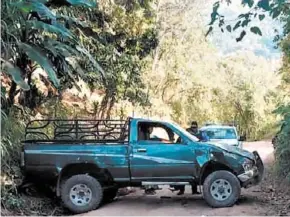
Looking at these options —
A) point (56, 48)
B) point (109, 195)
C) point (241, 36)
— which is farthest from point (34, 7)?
→ point (109, 195)

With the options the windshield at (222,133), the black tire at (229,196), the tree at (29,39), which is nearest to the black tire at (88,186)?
the tree at (29,39)

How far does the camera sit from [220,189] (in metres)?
9.70

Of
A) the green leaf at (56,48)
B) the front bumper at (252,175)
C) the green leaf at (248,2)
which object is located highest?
the green leaf at (56,48)

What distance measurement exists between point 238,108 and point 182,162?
3558 centimetres

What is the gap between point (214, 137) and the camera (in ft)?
64.4

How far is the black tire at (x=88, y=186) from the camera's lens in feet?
31.7

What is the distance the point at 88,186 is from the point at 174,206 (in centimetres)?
179

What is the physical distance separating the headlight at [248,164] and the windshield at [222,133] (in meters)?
9.59

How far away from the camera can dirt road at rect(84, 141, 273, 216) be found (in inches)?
368

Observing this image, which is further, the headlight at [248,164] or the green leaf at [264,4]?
the headlight at [248,164]

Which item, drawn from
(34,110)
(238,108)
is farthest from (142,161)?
(238,108)

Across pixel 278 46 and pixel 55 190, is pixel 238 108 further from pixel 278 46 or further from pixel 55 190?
pixel 55 190

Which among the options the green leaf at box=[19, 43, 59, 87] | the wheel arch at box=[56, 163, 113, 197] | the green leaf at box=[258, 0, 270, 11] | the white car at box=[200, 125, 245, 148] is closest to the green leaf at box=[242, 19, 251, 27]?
the green leaf at box=[258, 0, 270, 11]

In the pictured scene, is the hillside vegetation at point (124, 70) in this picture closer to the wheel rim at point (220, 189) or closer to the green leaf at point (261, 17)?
the green leaf at point (261, 17)
